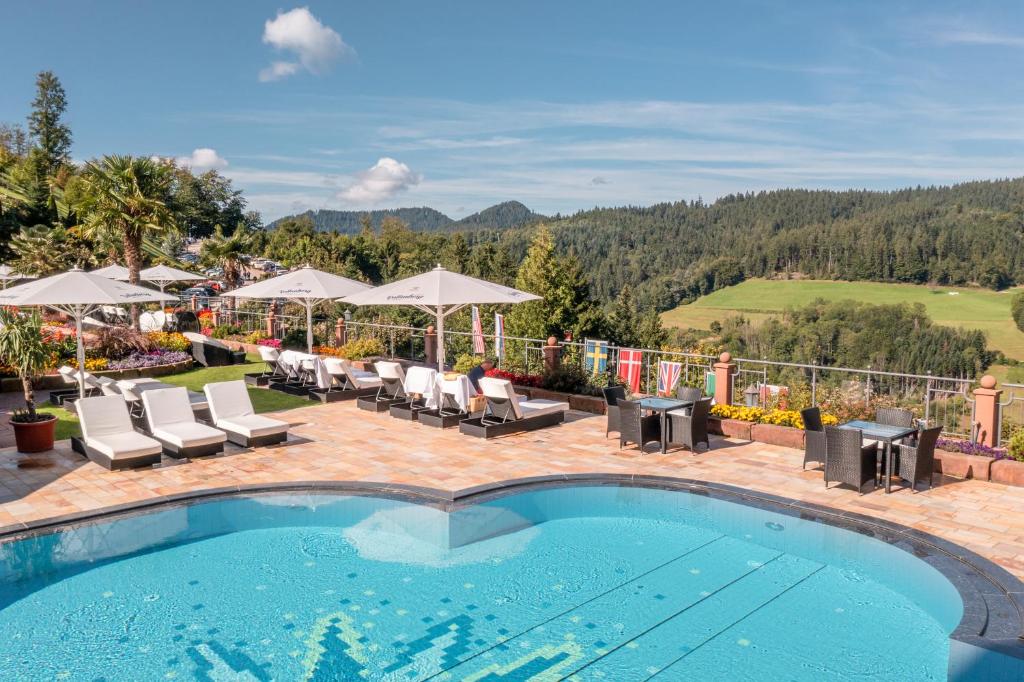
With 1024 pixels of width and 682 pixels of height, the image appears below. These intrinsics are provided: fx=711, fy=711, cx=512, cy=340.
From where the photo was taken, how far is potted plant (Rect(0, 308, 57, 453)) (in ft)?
31.4

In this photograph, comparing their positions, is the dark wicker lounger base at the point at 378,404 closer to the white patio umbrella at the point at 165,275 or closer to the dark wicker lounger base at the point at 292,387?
the dark wicker lounger base at the point at 292,387

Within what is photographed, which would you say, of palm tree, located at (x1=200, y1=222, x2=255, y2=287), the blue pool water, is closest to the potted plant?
the blue pool water

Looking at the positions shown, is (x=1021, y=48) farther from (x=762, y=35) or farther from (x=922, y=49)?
(x=762, y=35)

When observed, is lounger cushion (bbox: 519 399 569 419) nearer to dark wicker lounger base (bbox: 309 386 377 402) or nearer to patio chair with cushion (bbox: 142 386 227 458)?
dark wicker lounger base (bbox: 309 386 377 402)

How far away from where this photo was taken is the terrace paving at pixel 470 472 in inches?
293

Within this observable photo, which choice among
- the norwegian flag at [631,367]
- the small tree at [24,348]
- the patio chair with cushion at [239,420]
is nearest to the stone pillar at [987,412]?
the norwegian flag at [631,367]

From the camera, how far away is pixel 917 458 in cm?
806

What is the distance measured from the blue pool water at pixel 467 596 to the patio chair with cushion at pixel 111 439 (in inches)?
66.0

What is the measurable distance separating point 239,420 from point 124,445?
1759 mm

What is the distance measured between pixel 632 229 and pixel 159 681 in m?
126

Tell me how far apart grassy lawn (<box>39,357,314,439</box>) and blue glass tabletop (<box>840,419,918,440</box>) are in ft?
30.7

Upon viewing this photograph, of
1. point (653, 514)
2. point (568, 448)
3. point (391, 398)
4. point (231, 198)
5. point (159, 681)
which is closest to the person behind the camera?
point (159, 681)

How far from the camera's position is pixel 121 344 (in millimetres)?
16984

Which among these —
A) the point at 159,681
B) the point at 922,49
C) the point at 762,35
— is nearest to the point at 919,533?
the point at 159,681
